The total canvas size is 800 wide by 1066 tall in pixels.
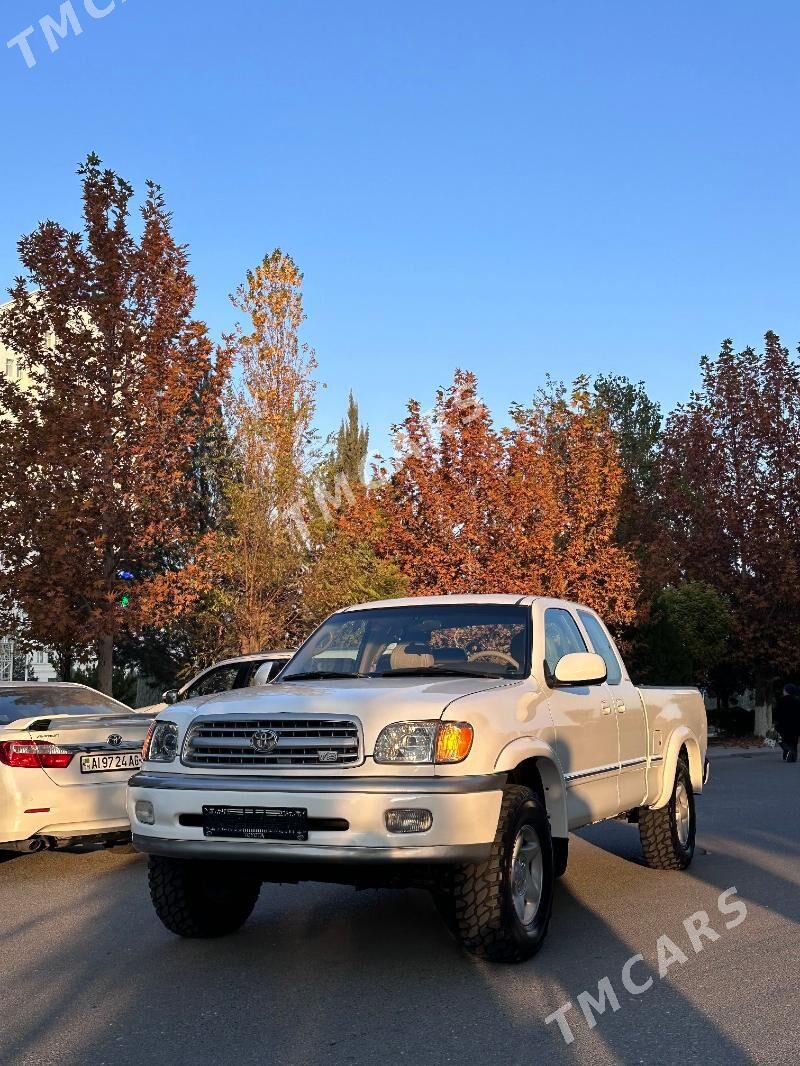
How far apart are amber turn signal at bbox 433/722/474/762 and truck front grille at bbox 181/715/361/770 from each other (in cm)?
41

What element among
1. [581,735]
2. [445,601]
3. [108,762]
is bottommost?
[108,762]

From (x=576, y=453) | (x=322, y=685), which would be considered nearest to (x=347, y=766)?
(x=322, y=685)

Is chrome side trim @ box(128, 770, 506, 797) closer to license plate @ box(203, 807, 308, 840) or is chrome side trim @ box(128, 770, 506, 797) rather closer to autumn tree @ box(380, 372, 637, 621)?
license plate @ box(203, 807, 308, 840)

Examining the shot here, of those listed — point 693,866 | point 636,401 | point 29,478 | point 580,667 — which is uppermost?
point 636,401

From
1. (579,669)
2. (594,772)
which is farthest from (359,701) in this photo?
(594,772)

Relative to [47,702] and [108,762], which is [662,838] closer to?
[108,762]

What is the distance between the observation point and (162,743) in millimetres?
6922

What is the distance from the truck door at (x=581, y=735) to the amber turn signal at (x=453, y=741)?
3.72 feet

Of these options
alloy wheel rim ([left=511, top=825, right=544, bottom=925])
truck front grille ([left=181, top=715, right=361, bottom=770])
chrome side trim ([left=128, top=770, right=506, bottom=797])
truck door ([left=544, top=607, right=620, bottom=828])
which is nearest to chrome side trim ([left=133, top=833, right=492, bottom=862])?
chrome side trim ([left=128, top=770, right=506, bottom=797])

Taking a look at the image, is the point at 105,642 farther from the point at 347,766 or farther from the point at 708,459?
the point at 708,459

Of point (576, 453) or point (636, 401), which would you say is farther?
point (636, 401)

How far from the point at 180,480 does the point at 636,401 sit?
118 feet

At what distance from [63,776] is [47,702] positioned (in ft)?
4.60

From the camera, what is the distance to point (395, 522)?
2733 cm
